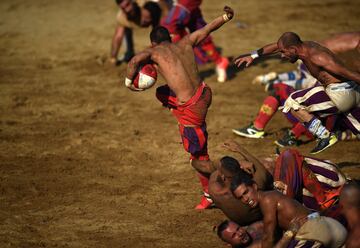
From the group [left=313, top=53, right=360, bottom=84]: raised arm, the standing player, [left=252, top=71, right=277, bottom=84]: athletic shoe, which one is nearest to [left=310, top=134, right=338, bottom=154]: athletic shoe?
[left=313, top=53, right=360, bottom=84]: raised arm

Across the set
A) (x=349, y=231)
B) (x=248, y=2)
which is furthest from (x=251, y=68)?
(x=349, y=231)

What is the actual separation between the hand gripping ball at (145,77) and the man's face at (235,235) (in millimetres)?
2323

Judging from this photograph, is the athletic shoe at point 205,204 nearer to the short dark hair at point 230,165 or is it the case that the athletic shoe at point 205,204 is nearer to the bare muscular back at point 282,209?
the short dark hair at point 230,165

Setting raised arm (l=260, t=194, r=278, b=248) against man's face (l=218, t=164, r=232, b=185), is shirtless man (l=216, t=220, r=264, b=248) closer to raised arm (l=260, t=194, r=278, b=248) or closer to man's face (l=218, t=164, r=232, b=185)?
raised arm (l=260, t=194, r=278, b=248)

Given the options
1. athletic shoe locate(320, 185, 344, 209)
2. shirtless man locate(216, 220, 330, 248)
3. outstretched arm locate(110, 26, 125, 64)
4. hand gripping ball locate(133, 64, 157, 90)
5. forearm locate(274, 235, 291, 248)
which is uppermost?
forearm locate(274, 235, 291, 248)

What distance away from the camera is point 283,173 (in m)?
7.30

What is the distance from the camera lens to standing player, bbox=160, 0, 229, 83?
1209cm

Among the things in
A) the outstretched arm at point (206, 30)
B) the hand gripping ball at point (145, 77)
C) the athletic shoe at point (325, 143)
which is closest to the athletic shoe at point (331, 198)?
the athletic shoe at point (325, 143)

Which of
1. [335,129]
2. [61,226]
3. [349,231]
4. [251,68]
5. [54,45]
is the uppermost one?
[349,231]

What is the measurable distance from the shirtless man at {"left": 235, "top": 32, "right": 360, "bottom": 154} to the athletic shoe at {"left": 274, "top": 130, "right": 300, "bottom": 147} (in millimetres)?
1436

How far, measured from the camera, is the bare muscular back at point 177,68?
7906 millimetres

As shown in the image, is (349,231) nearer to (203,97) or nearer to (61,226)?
(203,97)

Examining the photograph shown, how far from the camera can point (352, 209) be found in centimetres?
632

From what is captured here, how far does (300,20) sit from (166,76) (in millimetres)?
8217
